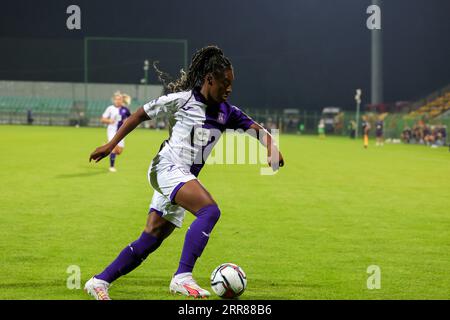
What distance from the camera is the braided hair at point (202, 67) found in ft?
22.3

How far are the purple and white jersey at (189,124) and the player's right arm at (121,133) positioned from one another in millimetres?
121

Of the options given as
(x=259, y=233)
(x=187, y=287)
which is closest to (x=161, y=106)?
(x=187, y=287)

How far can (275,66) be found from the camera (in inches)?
2724

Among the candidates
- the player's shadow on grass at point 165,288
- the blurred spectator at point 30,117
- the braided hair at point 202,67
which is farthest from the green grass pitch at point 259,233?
the blurred spectator at point 30,117

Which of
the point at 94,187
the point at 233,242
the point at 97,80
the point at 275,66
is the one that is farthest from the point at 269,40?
the point at 233,242

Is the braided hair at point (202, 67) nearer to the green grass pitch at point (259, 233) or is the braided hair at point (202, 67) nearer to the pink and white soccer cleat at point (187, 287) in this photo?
the pink and white soccer cleat at point (187, 287)

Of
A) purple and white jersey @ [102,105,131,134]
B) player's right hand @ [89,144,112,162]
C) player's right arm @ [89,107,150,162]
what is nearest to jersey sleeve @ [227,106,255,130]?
player's right arm @ [89,107,150,162]

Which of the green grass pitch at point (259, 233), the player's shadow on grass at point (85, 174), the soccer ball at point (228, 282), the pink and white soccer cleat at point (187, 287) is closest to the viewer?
the pink and white soccer cleat at point (187, 287)

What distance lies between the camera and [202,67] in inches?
274

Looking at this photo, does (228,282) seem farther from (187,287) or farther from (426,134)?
(426,134)

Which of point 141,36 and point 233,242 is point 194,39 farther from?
point 233,242

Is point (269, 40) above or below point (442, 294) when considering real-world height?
above
